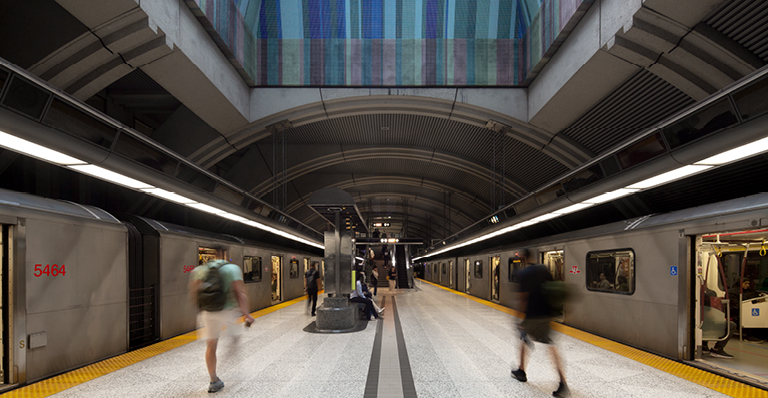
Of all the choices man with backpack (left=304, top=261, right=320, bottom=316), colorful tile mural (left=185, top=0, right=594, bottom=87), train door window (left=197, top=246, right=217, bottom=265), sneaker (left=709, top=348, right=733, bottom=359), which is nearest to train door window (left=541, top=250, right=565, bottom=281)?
sneaker (left=709, top=348, right=733, bottom=359)

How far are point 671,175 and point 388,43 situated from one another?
6.60 m

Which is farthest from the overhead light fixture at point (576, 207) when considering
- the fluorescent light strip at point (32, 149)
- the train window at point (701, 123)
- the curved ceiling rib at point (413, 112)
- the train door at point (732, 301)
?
the fluorescent light strip at point (32, 149)

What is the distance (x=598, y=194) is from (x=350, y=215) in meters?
5.38

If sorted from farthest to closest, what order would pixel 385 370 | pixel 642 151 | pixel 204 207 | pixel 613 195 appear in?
1. pixel 204 207
2. pixel 613 195
3. pixel 385 370
4. pixel 642 151

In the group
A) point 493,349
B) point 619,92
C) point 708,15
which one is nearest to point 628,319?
point 493,349

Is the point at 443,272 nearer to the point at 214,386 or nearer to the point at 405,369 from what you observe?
the point at 405,369

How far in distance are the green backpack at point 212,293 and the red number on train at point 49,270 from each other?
202cm

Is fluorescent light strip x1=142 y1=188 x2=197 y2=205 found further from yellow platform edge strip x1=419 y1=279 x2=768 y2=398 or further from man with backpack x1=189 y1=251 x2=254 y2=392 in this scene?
yellow platform edge strip x1=419 y1=279 x2=768 y2=398

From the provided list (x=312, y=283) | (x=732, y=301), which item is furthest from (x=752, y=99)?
(x=312, y=283)

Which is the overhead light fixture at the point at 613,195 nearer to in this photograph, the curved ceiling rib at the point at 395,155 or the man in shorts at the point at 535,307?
the man in shorts at the point at 535,307

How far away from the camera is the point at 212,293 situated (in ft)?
13.7

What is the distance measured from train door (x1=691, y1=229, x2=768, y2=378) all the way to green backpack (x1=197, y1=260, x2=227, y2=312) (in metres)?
5.85

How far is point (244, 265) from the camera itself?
10852 millimetres

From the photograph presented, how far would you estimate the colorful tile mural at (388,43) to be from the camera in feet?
30.0
